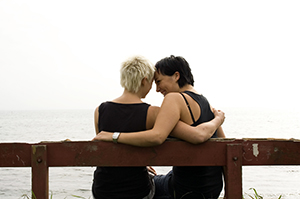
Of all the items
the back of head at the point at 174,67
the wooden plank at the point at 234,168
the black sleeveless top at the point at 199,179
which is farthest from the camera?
the back of head at the point at 174,67

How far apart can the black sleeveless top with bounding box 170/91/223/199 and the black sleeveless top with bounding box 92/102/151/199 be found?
1.10ft

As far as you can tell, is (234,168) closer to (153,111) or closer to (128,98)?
(153,111)

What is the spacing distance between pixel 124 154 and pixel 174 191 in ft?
2.51

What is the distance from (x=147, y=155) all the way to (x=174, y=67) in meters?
1.07

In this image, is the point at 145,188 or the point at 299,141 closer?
the point at 299,141

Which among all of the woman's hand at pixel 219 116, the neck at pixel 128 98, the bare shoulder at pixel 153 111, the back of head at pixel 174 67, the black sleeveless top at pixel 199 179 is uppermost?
the back of head at pixel 174 67

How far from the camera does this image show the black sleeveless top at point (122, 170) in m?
2.42

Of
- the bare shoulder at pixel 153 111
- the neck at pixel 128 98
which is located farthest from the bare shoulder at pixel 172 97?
the neck at pixel 128 98

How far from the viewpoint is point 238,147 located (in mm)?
2092

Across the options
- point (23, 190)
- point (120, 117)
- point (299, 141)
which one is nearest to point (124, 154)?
point (120, 117)

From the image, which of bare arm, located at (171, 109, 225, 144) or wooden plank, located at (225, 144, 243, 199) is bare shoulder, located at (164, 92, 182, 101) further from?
wooden plank, located at (225, 144, 243, 199)

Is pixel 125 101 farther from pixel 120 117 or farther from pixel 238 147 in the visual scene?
pixel 238 147

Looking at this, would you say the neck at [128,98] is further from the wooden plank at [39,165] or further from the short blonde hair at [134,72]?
the wooden plank at [39,165]

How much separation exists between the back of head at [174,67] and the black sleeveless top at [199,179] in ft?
1.14
